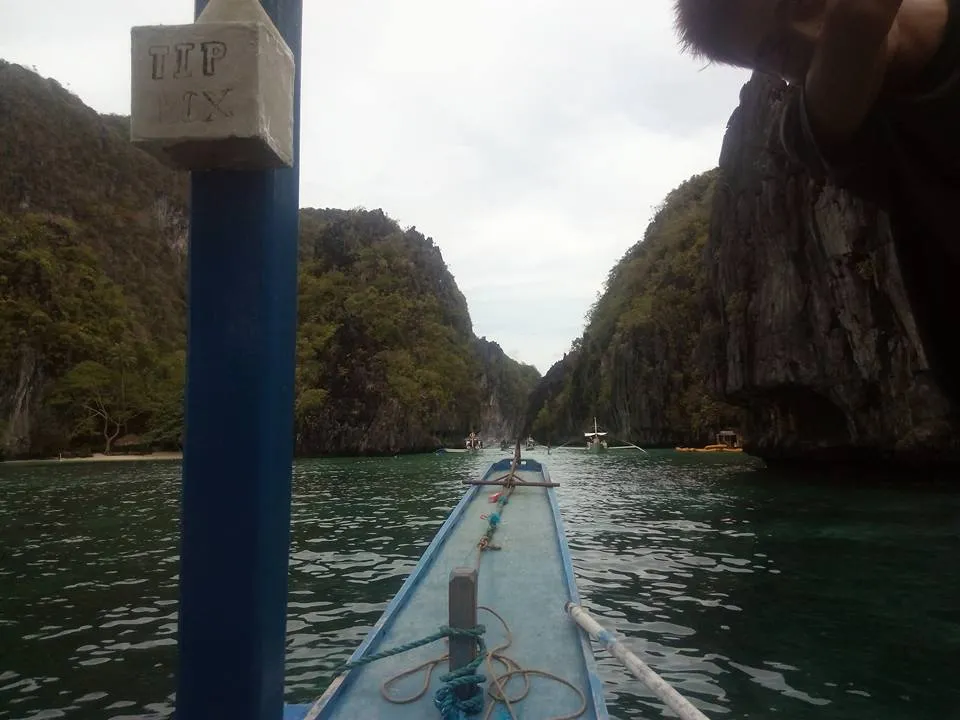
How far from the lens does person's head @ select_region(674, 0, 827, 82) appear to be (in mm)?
750

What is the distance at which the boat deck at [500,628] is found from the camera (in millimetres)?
2924

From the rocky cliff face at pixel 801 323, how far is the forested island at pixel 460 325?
9 cm

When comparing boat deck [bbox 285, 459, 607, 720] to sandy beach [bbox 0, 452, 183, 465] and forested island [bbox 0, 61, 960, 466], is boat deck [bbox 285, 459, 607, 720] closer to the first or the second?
forested island [bbox 0, 61, 960, 466]

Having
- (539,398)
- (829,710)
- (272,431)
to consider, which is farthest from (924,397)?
(539,398)

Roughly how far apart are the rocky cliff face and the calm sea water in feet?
16.9

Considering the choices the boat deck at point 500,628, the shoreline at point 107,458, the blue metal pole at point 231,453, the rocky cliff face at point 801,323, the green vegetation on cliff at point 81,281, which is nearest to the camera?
the blue metal pole at point 231,453

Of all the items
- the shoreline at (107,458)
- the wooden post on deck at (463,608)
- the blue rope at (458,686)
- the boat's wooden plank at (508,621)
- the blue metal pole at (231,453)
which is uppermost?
the blue metal pole at (231,453)

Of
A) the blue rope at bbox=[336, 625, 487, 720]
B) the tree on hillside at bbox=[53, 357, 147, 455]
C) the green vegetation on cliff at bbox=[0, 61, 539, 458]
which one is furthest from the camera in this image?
the green vegetation on cliff at bbox=[0, 61, 539, 458]

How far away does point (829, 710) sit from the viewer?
4.38 m

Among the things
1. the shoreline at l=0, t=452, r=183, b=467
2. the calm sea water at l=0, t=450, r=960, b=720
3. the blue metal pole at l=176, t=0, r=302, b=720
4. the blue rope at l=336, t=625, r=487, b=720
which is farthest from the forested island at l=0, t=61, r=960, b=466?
the calm sea water at l=0, t=450, r=960, b=720

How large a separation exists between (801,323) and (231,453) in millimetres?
24466

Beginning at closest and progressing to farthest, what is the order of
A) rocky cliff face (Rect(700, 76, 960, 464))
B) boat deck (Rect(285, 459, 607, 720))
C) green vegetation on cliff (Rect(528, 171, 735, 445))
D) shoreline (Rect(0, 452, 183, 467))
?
boat deck (Rect(285, 459, 607, 720)) < rocky cliff face (Rect(700, 76, 960, 464)) < shoreline (Rect(0, 452, 183, 467)) < green vegetation on cliff (Rect(528, 171, 735, 445))

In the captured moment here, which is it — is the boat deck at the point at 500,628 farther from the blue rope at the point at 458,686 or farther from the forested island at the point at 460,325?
the forested island at the point at 460,325

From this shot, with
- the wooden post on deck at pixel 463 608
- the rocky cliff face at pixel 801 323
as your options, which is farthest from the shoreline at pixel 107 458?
the wooden post on deck at pixel 463 608
